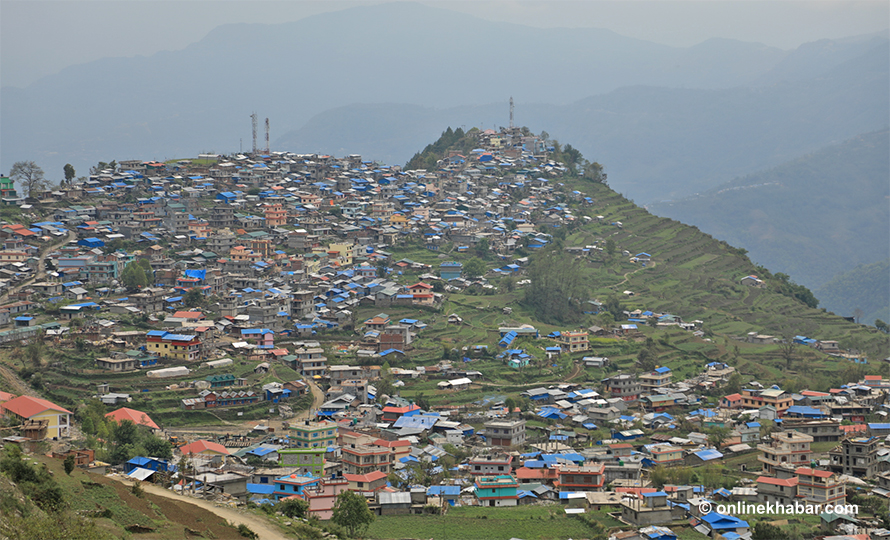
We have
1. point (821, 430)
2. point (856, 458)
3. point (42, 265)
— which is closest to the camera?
point (856, 458)

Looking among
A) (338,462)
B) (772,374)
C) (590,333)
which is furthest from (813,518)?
(590,333)

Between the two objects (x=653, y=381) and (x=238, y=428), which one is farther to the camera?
(x=653, y=381)

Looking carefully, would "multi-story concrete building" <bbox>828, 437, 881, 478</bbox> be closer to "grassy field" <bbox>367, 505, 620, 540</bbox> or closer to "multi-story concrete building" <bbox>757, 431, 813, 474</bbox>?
"multi-story concrete building" <bbox>757, 431, 813, 474</bbox>

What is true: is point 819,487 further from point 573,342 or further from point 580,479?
point 573,342

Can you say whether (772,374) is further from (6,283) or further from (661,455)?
(6,283)

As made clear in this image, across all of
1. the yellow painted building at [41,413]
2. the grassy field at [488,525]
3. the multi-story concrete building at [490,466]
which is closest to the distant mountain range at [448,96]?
the yellow painted building at [41,413]

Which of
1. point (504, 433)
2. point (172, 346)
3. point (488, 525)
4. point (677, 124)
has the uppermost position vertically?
point (677, 124)

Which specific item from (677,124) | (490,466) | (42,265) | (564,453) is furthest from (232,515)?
(677,124)
